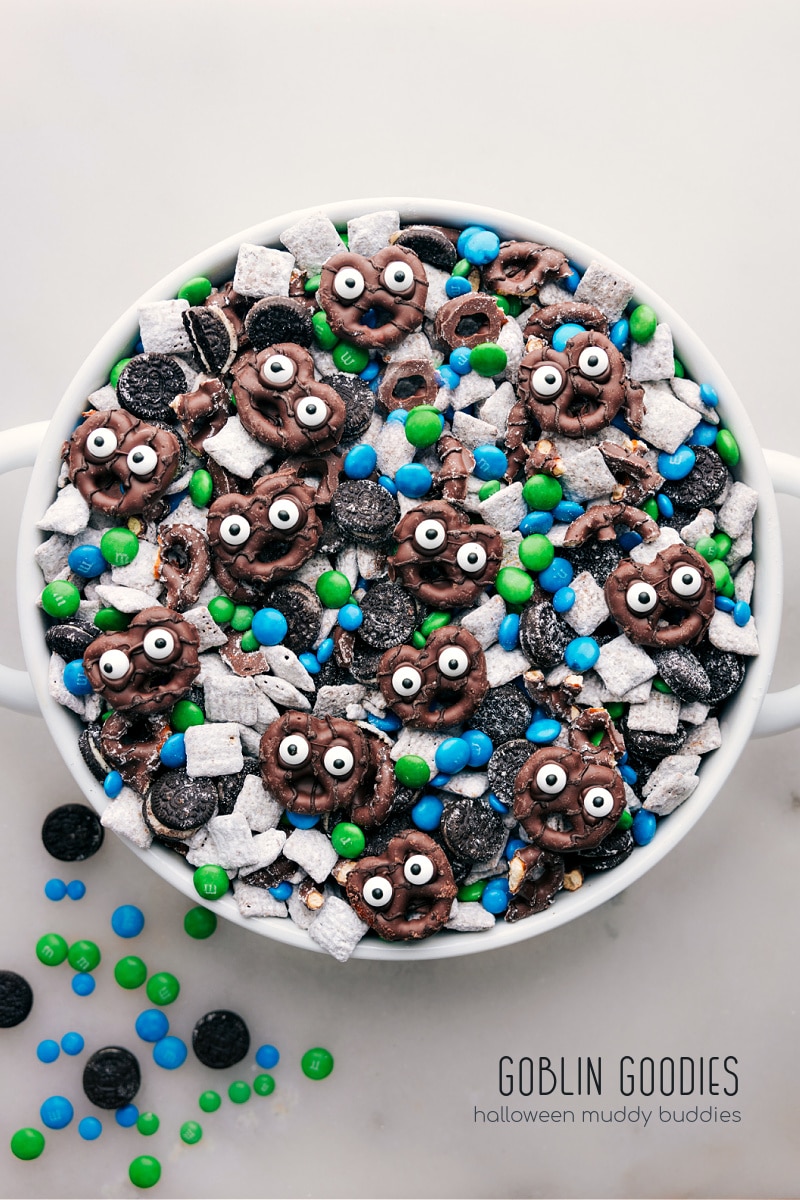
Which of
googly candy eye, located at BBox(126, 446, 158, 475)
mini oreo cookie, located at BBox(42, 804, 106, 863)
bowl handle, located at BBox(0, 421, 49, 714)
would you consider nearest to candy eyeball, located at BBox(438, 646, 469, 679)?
googly candy eye, located at BBox(126, 446, 158, 475)

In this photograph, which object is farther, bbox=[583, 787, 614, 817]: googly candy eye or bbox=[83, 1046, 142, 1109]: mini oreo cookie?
bbox=[83, 1046, 142, 1109]: mini oreo cookie

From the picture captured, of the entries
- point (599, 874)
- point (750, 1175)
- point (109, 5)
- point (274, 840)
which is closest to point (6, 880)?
point (274, 840)

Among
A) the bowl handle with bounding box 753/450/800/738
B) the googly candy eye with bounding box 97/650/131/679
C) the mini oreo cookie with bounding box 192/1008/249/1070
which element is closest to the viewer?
the googly candy eye with bounding box 97/650/131/679

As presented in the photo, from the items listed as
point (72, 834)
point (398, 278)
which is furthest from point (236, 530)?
point (72, 834)

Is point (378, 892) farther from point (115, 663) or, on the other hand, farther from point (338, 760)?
point (115, 663)

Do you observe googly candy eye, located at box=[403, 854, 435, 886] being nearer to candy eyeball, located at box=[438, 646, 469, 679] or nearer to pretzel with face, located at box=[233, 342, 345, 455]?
candy eyeball, located at box=[438, 646, 469, 679]

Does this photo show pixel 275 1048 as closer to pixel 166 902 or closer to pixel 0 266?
pixel 166 902
